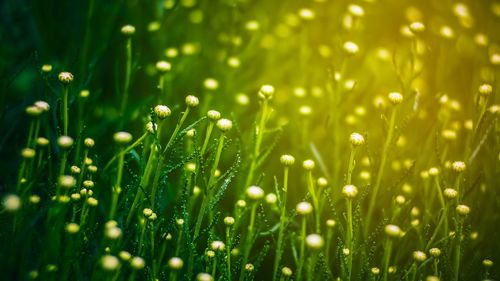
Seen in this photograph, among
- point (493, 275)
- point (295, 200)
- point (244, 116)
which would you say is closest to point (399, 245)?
point (493, 275)

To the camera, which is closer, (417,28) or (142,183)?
(142,183)

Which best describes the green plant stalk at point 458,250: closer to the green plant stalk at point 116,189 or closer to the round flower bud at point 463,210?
the round flower bud at point 463,210

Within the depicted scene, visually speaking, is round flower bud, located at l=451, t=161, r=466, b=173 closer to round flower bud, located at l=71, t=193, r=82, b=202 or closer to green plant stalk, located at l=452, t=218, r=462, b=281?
green plant stalk, located at l=452, t=218, r=462, b=281

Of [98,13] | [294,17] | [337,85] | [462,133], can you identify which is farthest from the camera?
[294,17]

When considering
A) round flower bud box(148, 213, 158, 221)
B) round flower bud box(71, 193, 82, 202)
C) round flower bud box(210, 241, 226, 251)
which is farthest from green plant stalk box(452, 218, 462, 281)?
round flower bud box(71, 193, 82, 202)

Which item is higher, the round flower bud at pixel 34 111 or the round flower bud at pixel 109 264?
the round flower bud at pixel 34 111

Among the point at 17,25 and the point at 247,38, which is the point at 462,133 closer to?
the point at 247,38

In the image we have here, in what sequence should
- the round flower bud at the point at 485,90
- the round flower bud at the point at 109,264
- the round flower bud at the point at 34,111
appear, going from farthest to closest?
1. the round flower bud at the point at 485,90
2. the round flower bud at the point at 34,111
3. the round flower bud at the point at 109,264

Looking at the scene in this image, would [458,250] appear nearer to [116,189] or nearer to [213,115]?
[213,115]

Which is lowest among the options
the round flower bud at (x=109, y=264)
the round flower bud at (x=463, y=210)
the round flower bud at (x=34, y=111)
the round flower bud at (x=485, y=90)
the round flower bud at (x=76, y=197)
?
the round flower bud at (x=109, y=264)

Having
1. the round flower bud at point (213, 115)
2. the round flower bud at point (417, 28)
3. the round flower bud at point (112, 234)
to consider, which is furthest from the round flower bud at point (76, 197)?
the round flower bud at point (417, 28)

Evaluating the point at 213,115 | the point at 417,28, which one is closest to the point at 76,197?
the point at 213,115
